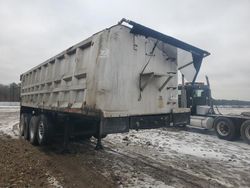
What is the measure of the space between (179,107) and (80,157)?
3099mm

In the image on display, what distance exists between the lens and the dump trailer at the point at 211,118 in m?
11.3

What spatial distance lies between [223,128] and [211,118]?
3.80 feet

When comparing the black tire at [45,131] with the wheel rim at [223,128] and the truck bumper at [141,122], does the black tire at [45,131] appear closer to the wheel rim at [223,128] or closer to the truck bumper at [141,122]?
the truck bumper at [141,122]

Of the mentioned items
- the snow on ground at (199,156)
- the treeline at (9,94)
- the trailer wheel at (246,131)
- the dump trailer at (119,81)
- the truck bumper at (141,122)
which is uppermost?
the treeline at (9,94)

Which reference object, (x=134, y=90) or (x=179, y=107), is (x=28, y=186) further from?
(x=179, y=107)

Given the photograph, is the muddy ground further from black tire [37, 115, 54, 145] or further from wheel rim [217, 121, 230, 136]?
wheel rim [217, 121, 230, 136]

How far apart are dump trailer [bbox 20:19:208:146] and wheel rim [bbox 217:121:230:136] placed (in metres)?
5.83

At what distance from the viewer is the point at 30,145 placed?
29.3 feet

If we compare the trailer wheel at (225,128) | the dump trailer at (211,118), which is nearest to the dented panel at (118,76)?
the dump trailer at (211,118)

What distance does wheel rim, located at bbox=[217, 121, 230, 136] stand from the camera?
11.8 metres

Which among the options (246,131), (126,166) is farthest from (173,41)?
(246,131)

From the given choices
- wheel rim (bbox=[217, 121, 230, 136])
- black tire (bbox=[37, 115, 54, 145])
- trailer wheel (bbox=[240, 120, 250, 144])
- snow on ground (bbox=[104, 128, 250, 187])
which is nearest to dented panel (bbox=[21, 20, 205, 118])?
black tire (bbox=[37, 115, 54, 145])

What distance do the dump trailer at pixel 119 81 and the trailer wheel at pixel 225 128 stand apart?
5.55 metres

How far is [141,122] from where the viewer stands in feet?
18.9
